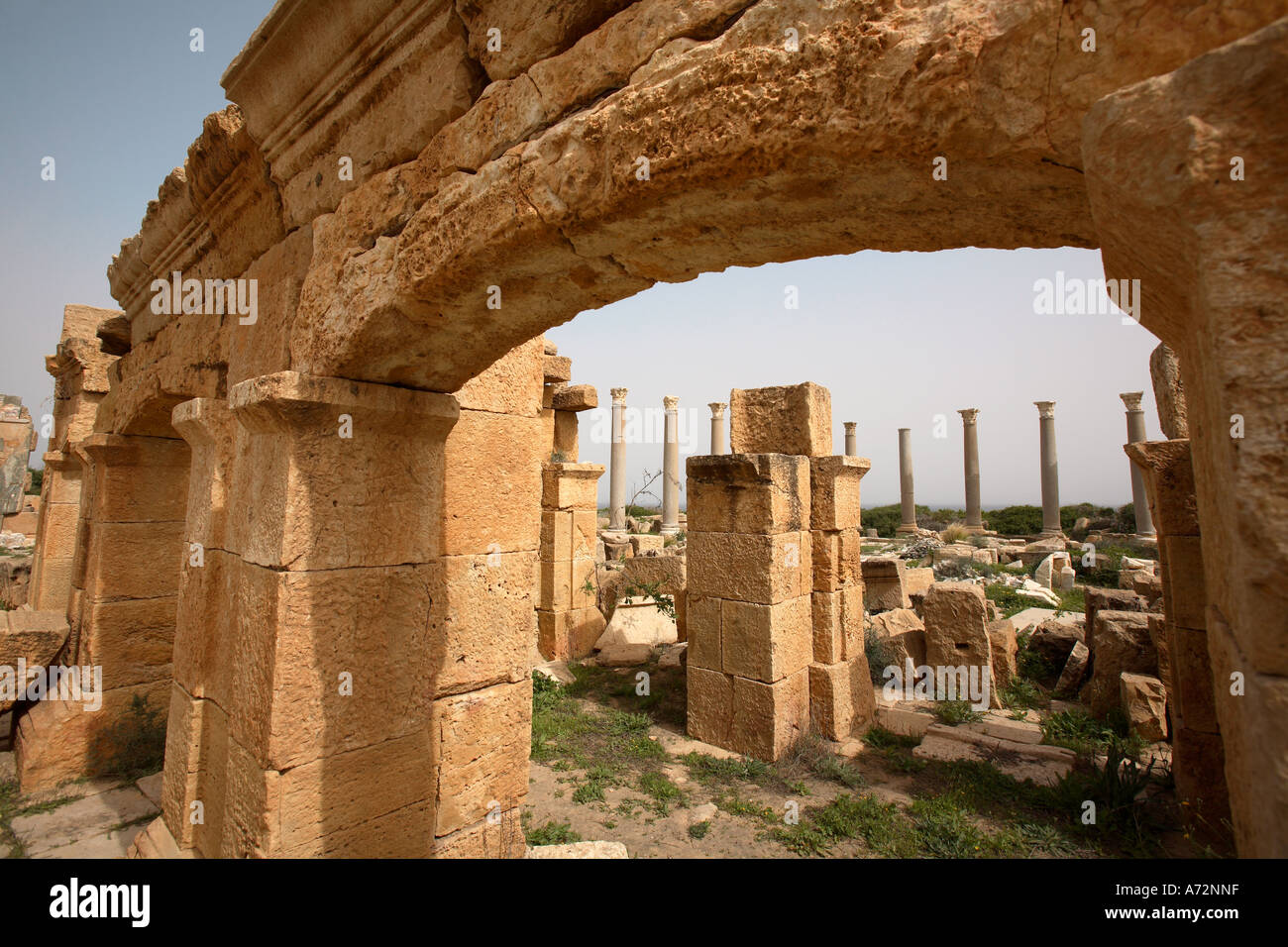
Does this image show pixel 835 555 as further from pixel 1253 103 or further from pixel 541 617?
pixel 1253 103

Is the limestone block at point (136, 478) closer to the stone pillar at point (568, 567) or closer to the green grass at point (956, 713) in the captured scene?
the stone pillar at point (568, 567)

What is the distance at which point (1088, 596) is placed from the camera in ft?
24.3

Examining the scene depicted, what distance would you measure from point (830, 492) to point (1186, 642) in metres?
2.74

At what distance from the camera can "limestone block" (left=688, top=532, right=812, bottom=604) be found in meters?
5.43

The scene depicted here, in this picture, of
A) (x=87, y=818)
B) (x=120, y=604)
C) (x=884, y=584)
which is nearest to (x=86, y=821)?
(x=87, y=818)

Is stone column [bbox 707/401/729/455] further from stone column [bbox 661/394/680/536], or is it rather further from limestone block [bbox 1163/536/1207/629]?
limestone block [bbox 1163/536/1207/629]

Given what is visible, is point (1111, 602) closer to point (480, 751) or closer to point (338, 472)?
point (480, 751)

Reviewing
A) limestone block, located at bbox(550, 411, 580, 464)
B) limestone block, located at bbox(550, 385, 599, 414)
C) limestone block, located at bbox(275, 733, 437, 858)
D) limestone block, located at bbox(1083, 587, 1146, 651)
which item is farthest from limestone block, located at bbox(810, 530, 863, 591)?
limestone block, located at bbox(550, 411, 580, 464)

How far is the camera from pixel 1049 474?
20844mm

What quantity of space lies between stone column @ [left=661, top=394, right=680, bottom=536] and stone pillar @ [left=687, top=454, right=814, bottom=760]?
15.7 m

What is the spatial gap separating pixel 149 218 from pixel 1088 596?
965 centimetres

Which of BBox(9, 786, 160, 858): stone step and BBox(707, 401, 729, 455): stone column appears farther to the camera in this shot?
BBox(707, 401, 729, 455): stone column

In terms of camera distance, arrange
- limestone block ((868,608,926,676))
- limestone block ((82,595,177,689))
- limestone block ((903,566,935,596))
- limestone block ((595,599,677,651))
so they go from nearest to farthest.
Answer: limestone block ((82,595,177,689)), limestone block ((868,608,926,676)), limestone block ((595,599,677,651)), limestone block ((903,566,935,596))

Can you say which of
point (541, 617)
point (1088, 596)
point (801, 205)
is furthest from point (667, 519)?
point (801, 205)
